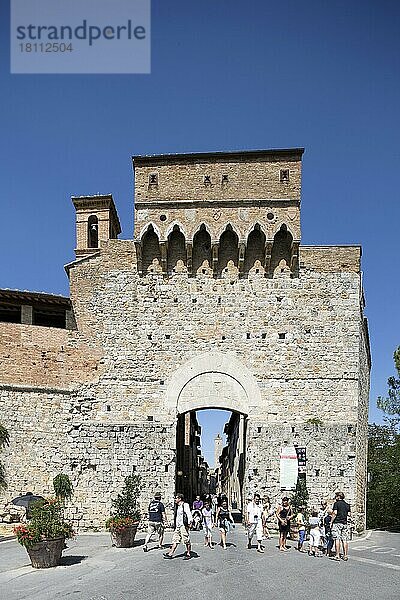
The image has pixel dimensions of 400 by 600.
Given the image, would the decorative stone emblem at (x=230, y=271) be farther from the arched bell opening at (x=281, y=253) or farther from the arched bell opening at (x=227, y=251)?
the arched bell opening at (x=281, y=253)

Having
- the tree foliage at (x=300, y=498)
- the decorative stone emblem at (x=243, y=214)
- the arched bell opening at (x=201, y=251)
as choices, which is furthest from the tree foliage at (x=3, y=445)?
the decorative stone emblem at (x=243, y=214)

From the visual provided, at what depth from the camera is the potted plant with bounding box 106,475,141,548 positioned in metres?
17.4

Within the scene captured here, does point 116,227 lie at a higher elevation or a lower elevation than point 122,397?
higher

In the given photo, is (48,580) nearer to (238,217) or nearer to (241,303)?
(241,303)

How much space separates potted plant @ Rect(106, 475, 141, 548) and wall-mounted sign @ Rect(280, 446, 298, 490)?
4974 mm

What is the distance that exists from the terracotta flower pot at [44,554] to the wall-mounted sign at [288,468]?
10.1 m

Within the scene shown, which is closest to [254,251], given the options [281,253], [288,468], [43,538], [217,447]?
[281,253]

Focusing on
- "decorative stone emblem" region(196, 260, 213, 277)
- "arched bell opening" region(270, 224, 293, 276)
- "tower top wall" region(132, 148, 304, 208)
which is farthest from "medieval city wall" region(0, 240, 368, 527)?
"tower top wall" region(132, 148, 304, 208)

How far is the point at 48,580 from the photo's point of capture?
39.8 ft

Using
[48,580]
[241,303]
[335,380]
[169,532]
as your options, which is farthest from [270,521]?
[48,580]

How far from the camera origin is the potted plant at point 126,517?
57.0ft

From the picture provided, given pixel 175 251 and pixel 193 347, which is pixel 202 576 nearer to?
pixel 193 347

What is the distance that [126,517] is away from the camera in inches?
717

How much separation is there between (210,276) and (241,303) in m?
1.56
